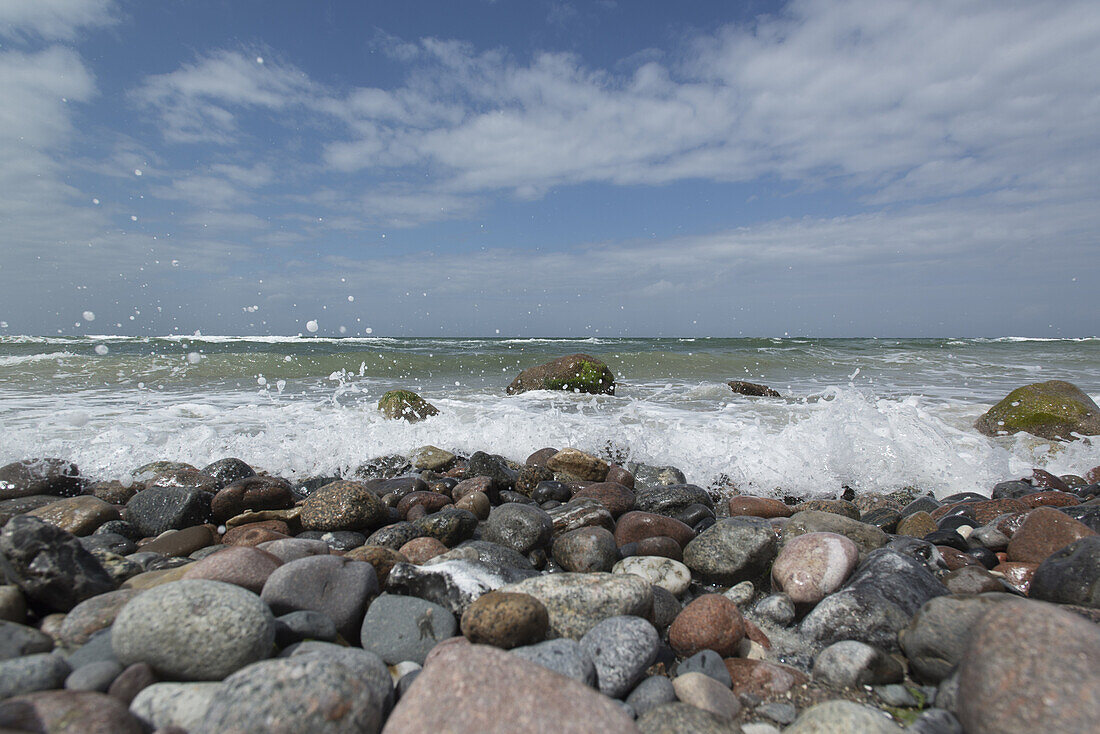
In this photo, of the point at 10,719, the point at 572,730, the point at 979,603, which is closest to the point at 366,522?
the point at 10,719

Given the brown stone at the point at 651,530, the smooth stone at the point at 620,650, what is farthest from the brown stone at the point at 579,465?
the smooth stone at the point at 620,650

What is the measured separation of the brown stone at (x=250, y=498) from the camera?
3748 mm

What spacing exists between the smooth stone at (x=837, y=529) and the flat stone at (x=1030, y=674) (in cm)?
150

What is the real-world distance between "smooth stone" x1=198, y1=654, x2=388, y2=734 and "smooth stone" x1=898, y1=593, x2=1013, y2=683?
6.10ft

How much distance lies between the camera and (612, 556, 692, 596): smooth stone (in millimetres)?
2686

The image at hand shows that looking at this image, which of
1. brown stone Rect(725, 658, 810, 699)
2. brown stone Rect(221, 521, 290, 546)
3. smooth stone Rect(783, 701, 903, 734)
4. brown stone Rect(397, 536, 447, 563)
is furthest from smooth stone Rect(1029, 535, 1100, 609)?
brown stone Rect(221, 521, 290, 546)

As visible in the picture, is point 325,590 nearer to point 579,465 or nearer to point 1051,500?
point 579,465

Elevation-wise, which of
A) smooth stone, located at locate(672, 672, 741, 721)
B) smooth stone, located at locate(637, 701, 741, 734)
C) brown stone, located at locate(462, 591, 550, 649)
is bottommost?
smooth stone, located at locate(672, 672, 741, 721)

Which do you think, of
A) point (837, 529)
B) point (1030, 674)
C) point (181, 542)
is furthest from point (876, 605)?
point (181, 542)

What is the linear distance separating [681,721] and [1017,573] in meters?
2.27

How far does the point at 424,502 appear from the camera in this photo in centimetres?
393

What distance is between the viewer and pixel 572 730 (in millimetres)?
1280

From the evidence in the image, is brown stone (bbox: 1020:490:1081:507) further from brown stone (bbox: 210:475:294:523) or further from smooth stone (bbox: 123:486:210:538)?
smooth stone (bbox: 123:486:210:538)

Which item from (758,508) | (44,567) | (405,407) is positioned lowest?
(758,508)
